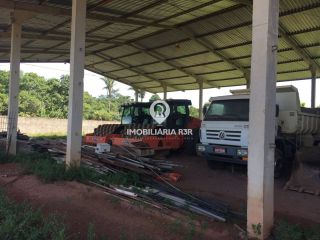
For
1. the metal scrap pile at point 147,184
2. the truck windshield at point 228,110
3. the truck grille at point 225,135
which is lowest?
the metal scrap pile at point 147,184

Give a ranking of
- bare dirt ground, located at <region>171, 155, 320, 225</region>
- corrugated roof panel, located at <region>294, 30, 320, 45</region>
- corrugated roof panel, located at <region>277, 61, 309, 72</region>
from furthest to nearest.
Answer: corrugated roof panel, located at <region>277, 61, 309, 72</region>, corrugated roof panel, located at <region>294, 30, 320, 45</region>, bare dirt ground, located at <region>171, 155, 320, 225</region>

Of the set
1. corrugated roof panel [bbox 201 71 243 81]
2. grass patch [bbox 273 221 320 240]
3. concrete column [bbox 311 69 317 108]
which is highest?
corrugated roof panel [bbox 201 71 243 81]

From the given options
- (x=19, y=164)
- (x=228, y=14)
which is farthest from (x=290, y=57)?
(x=19, y=164)

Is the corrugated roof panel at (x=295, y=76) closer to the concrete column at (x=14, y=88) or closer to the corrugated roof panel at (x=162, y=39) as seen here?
the corrugated roof panel at (x=162, y=39)

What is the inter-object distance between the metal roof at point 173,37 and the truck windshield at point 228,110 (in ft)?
16.3

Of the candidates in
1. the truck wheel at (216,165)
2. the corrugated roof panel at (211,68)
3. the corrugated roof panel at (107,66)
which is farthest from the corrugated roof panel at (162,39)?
the truck wheel at (216,165)

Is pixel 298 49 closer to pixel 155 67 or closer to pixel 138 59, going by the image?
pixel 155 67

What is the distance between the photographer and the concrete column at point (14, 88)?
1591 cm

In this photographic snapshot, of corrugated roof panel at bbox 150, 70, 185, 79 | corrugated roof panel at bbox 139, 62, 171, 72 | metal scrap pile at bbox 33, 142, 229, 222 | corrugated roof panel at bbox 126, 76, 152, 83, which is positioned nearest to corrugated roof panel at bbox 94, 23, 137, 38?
corrugated roof panel at bbox 139, 62, 171, 72

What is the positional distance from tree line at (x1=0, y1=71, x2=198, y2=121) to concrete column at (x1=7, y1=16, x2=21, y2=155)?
2140 cm

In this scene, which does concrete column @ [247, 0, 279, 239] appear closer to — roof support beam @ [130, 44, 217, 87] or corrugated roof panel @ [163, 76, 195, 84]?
roof support beam @ [130, 44, 217, 87]

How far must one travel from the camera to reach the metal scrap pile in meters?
7.59

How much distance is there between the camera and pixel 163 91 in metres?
33.2

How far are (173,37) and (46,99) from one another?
81.2 feet
